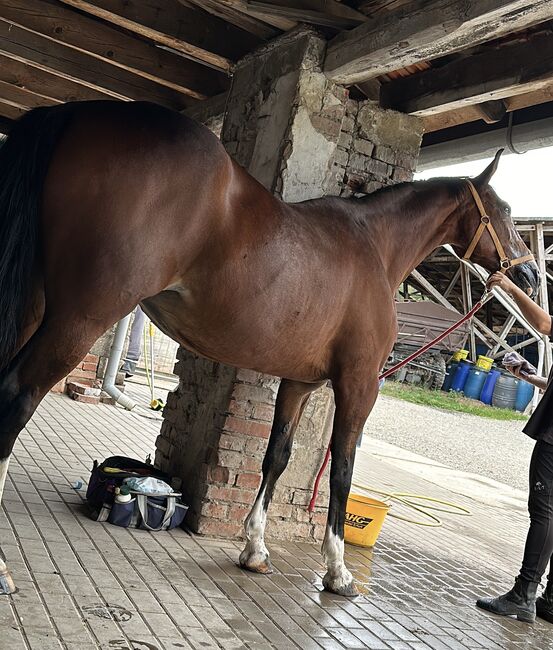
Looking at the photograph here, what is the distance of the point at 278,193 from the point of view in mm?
4535

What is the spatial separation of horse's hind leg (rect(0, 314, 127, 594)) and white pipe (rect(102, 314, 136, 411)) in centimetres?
616

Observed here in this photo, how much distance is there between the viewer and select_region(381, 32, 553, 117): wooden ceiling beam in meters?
4.24

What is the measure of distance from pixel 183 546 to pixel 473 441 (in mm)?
11305

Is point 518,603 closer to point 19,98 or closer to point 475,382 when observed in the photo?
point 19,98

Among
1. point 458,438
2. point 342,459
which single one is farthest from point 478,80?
point 458,438

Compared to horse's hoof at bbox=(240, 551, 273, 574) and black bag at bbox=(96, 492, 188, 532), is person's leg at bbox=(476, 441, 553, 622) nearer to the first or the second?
horse's hoof at bbox=(240, 551, 273, 574)

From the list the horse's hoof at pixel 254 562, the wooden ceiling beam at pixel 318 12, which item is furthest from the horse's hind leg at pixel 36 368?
the wooden ceiling beam at pixel 318 12

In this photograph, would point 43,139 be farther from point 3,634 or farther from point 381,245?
point 381,245

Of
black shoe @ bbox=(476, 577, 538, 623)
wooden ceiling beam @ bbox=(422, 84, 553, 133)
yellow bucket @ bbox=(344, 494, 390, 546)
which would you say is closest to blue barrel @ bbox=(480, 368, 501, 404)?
wooden ceiling beam @ bbox=(422, 84, 553, 133)

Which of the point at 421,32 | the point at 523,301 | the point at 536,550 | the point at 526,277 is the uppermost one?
the point at 421,32

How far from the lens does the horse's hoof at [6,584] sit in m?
2.77

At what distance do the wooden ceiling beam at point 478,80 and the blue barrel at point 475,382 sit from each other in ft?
53.4

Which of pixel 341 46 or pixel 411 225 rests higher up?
pixel 341 46

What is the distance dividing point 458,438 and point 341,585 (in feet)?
36.5
